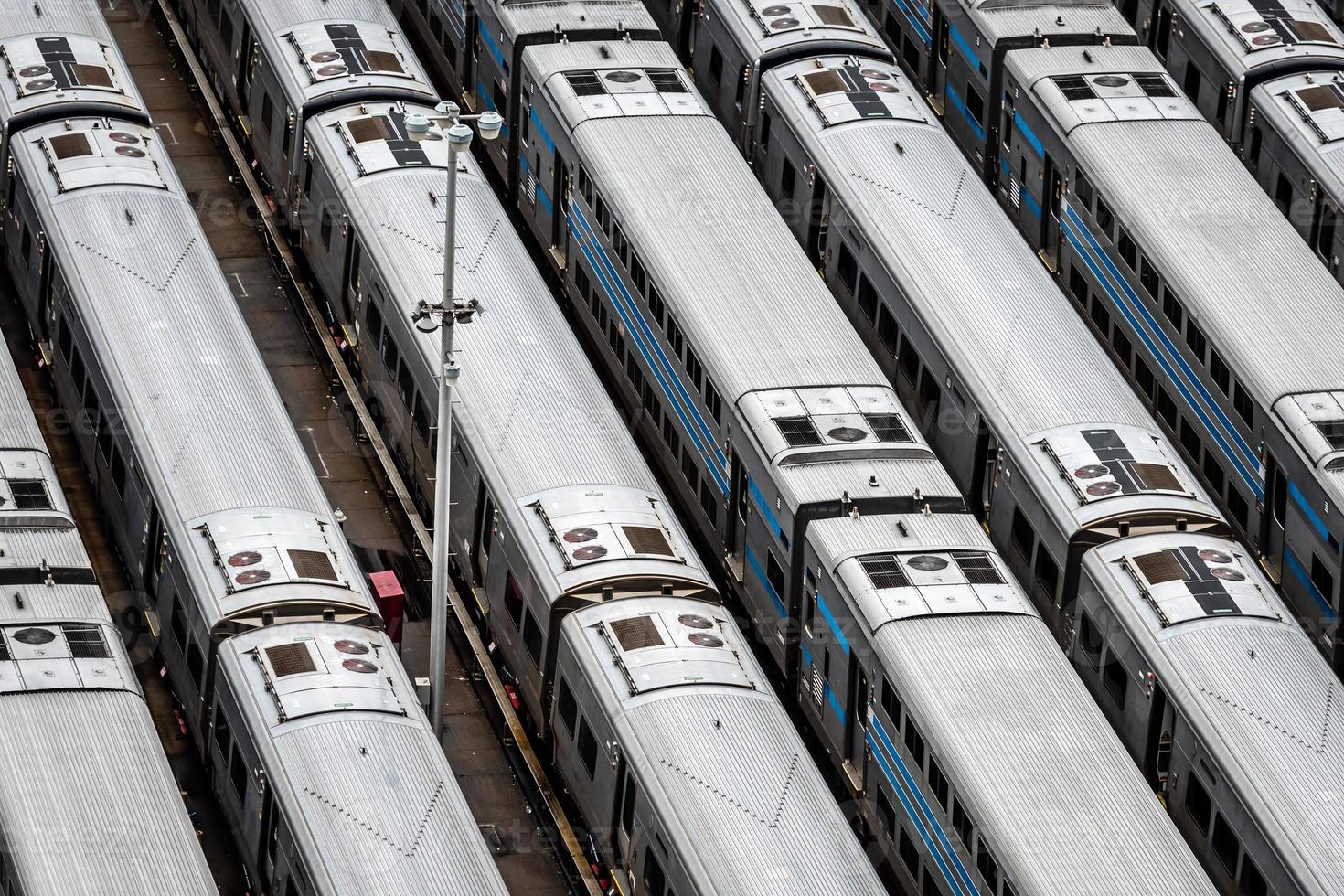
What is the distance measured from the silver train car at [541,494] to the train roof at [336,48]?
189 mm

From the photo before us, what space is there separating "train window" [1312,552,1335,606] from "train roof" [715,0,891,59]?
2087 centimetres

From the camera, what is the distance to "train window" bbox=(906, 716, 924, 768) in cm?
5969

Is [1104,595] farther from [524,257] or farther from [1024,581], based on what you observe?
[524,257]

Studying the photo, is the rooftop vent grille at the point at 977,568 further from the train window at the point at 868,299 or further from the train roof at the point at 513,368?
the train window at the point at 868,299

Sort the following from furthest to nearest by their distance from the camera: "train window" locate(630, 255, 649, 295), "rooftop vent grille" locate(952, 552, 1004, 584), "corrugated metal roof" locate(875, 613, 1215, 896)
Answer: "train window" locate(630, 255, 649, 295) → "rooftop vent grille" locate(952, 552, 1004, 584) → "corrugated metal roof" locate(875, 613, 1215, 896)

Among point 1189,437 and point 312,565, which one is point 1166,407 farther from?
point 312,565

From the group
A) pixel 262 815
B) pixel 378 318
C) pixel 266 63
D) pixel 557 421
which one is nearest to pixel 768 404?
pixel 557 421

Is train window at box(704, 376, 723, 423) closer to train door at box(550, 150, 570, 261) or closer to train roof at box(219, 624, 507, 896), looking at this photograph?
train door at box(550, 150, 570, 261)

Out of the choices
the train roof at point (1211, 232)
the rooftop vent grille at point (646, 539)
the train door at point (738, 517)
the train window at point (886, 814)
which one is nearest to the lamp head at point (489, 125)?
the rooftop vent grille at point (646, 539)

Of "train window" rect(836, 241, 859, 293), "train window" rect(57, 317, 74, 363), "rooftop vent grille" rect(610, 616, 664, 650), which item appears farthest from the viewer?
"train window" rect(836, 241, 859, 293)

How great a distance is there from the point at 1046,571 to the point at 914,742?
7974 millimetres

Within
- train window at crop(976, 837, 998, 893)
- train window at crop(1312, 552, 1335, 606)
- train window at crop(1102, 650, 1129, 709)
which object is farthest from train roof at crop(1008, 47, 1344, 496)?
train window at crop(976, 837, 998, 893)

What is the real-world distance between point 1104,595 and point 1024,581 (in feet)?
13.6

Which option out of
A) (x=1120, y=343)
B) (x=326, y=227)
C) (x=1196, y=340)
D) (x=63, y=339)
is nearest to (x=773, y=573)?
(x=1196, y=340)
